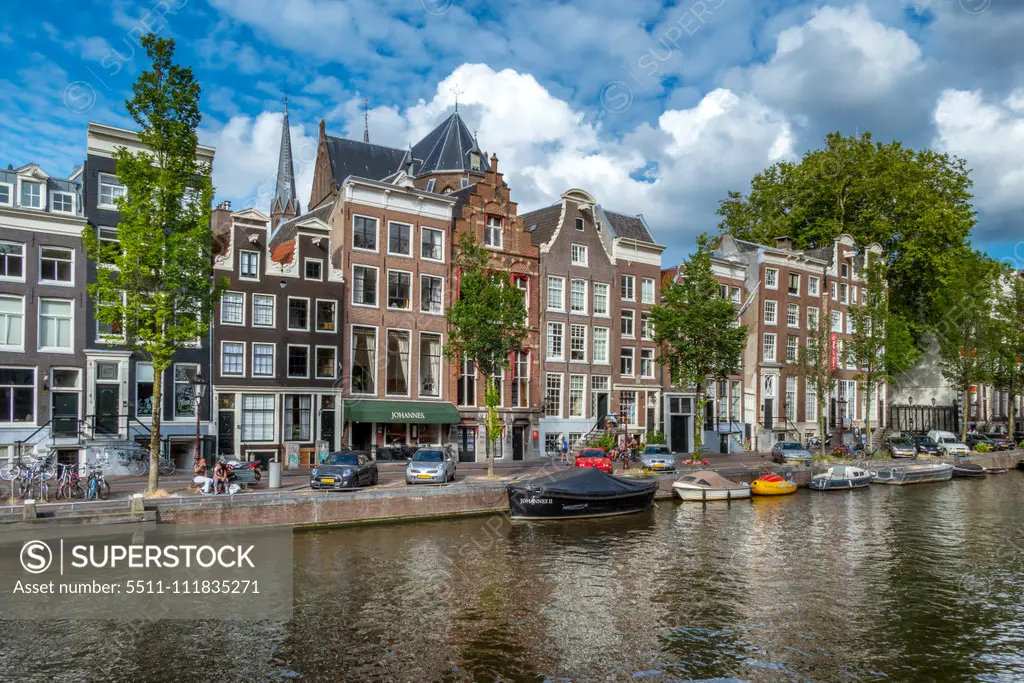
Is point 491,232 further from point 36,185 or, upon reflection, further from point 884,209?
point 884,209

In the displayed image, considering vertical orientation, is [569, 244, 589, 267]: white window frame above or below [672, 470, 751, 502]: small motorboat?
above

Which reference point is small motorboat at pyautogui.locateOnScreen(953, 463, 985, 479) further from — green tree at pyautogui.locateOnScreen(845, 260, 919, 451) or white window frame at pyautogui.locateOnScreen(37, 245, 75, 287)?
white window frame at pyautogui.locateOnScreen(37, 245, 75, 287)

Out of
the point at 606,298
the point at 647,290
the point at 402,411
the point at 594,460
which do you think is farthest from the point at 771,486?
the point at 402,411

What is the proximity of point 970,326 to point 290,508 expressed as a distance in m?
Result: 69.6

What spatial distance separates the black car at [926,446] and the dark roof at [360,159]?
52.6 meters

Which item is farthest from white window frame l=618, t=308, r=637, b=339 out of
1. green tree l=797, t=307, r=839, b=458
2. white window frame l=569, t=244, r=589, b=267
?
green tree l=797, t=307, r=839, b=458

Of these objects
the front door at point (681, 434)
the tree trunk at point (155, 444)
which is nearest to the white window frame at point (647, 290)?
the front door at point (681, 434)

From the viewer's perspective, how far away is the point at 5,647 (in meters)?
19.2

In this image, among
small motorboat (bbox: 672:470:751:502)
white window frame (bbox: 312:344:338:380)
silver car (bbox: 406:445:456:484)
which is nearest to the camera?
silver car (bbox: 406:445:456:484)

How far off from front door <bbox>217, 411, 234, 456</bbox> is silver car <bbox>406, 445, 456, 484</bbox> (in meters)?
11.2

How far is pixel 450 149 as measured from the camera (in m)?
79.4

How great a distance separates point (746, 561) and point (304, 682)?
17392 millimetres

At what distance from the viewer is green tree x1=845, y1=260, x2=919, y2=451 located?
68812 mm

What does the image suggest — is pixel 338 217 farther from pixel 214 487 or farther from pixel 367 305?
pixel 214 487
